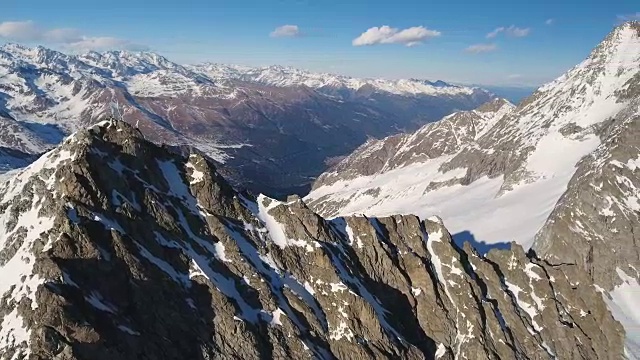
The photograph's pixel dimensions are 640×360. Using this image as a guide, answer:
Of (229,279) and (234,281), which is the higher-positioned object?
(229,279)

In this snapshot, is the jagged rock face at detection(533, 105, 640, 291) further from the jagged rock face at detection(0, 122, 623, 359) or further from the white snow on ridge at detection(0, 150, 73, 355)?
the white snow on ridge at detection(0, 150, 73, 355)

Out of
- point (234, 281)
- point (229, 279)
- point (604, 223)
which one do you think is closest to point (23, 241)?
point (229, 279)

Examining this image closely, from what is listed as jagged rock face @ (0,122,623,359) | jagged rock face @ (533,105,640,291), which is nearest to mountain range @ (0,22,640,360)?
jagged rock face @ (0,122,623,359)

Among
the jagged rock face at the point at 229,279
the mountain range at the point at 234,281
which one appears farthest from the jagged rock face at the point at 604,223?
the jagged rock face at the point at 229,279

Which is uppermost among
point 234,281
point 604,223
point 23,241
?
point 23,241

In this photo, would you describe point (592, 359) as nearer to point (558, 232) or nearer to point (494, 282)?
point (494, 282)

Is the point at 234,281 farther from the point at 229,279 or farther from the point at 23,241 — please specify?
the point at 23,241

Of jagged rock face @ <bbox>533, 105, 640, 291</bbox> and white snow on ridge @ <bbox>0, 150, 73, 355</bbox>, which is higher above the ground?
white snow on ridge @ <bbox>0, 150, 73, 355</bbox>

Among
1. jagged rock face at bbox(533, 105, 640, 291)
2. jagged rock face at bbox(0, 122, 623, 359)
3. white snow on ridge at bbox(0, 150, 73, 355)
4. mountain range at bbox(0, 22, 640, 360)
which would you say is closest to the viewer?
white snow on ridge at bbox(0, 150, 73, 355)

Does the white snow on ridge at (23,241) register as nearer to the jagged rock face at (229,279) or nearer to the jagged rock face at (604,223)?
the jagged rock face at (229,279)

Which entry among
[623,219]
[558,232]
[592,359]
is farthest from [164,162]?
[623,219]
